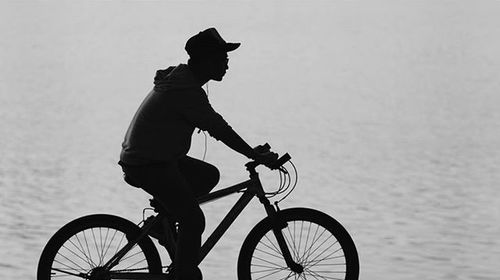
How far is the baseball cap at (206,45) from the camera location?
6406 millimetres

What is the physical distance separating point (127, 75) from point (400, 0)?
1482 inches

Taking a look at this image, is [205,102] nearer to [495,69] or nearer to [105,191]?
[105,191]

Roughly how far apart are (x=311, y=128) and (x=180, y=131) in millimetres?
11326

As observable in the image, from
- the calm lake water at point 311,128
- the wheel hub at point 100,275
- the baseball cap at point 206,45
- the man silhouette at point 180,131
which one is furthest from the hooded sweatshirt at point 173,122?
the calm lake water at point 311,128

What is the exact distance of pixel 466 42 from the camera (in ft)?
118

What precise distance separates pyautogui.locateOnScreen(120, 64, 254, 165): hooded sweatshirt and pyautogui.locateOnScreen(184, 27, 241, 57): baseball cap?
0.10m

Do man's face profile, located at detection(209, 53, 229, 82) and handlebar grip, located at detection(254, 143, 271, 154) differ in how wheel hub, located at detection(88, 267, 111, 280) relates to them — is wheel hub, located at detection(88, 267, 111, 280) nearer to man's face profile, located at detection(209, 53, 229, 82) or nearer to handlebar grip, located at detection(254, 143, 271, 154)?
handlebar grip, located at detection(254, 143, 271, 154)

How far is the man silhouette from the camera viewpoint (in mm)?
6387

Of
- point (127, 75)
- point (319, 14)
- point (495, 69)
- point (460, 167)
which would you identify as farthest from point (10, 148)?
point (319, 14)

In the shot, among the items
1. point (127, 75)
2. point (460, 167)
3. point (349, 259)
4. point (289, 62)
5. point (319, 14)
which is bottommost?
point (349, 259)

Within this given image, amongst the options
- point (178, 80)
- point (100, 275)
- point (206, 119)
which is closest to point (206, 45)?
point (178, 80)

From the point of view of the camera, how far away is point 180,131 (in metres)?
6.45

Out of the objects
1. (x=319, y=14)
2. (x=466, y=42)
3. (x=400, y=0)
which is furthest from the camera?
(x=400, y=0)

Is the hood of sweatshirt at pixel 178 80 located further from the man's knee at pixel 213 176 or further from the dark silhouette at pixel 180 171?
the man's knee at pixel 213 176
